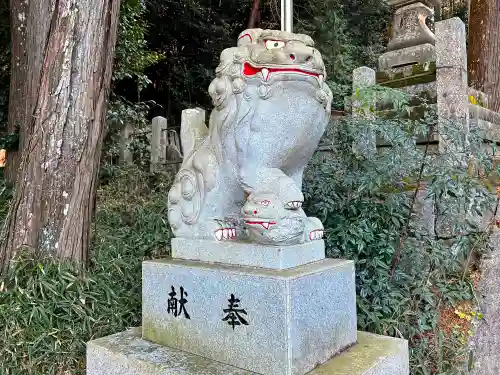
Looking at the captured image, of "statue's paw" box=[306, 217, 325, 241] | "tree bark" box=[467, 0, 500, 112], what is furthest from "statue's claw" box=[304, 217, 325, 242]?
"tree bark" box=[467, 0, 500, 112]

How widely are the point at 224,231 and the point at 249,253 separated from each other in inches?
8.9

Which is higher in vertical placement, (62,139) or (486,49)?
(486,49)

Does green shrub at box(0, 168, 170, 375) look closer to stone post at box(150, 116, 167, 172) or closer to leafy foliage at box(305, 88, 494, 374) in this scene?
leafy foliage at box(305, 88, 494, 374)

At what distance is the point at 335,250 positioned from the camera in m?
2.90

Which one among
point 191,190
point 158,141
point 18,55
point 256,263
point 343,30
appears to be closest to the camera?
point 256,263

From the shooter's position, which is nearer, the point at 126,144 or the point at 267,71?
the point at 267,71

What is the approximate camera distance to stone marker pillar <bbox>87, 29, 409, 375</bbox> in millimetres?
1919

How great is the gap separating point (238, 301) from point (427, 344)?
148cm

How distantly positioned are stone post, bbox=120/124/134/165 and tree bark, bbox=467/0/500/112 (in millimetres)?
5470

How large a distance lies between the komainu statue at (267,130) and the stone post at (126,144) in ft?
18.1

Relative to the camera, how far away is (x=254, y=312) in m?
1.93

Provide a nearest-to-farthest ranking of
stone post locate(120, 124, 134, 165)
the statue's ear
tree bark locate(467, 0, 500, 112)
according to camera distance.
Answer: the statue's ear, tree bark locate(467, 0, 500, 112), stone post locate(120, 124, 134, 165)

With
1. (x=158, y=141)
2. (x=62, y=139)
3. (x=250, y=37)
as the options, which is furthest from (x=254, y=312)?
(x=158, y=141)

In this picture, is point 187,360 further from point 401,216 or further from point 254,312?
point 401,216
